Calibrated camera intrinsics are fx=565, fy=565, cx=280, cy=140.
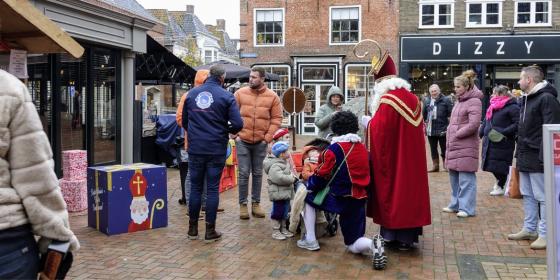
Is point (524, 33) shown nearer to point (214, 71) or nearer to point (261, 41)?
point (261, 41)

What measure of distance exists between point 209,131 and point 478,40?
19642 mm

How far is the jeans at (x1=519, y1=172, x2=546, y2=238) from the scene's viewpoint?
5.51m

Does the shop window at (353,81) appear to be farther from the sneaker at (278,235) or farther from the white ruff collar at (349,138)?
the white ruff collar at (349,138)

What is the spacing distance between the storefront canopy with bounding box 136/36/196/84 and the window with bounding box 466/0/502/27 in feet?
45.5

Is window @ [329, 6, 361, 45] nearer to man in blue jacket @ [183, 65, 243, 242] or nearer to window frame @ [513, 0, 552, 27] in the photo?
window frame @ [513, 0, 552, 27]

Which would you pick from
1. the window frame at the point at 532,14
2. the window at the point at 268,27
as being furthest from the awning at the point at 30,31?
the window frame at the point at 532,14

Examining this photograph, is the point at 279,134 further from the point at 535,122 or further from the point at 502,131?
the point at 502,131

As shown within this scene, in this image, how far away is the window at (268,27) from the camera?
988 inches

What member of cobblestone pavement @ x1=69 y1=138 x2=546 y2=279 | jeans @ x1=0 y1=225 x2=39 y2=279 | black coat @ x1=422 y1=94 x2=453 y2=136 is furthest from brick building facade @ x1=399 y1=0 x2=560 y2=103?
jeans @ x1=0 y1=225 x2=39 y2=279

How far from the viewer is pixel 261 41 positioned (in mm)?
25156

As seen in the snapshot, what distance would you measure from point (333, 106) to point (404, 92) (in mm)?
2060

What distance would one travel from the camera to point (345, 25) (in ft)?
80.1

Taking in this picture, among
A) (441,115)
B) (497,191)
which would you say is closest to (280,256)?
(497,191)

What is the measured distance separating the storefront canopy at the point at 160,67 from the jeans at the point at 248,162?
516 centimetres
